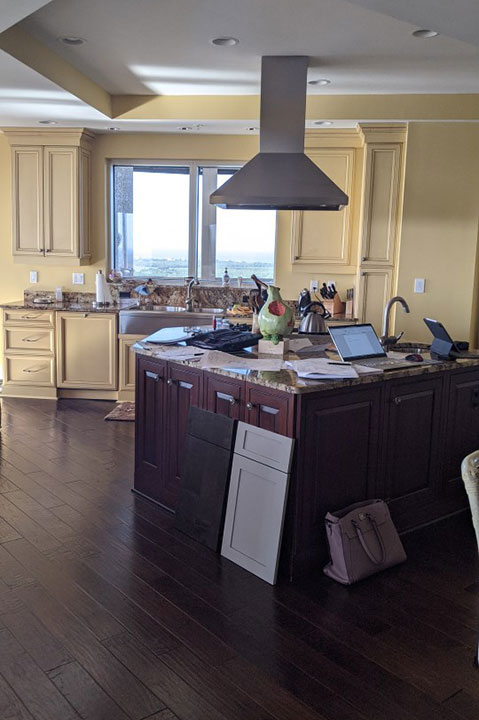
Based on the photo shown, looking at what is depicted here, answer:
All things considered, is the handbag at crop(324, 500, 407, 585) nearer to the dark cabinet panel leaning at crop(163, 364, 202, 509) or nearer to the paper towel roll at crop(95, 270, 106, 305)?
the dark cabinet panel leaning at crop(163, 364, 202, 509)

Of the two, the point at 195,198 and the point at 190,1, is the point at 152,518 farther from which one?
the point at 195,198

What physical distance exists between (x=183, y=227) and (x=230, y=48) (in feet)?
8.11

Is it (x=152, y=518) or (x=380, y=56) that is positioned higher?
(x=380, y=56)

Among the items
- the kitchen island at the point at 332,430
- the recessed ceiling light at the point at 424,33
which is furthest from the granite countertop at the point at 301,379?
the recessed ceiling light at the point at 424,33

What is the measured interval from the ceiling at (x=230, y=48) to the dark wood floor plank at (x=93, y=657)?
8.47ft

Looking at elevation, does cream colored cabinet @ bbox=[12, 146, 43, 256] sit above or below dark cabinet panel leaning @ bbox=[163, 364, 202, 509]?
above

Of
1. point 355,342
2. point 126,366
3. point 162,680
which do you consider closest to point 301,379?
point 355,342

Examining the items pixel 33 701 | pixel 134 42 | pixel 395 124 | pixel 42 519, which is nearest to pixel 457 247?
pixel 395 124

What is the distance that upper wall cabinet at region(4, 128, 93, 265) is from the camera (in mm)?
6016

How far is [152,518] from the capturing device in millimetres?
3523

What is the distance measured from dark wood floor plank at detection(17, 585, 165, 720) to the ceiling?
2.58 m

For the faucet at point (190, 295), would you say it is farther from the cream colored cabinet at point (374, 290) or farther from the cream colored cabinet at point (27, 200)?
the cream colored cabinet at point (374, 290)

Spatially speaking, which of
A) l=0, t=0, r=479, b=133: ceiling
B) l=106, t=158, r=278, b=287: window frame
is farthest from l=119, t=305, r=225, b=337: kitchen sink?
l=0, t=0, r=479, b=133: ceiling

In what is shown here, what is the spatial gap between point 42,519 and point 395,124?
4017mm
